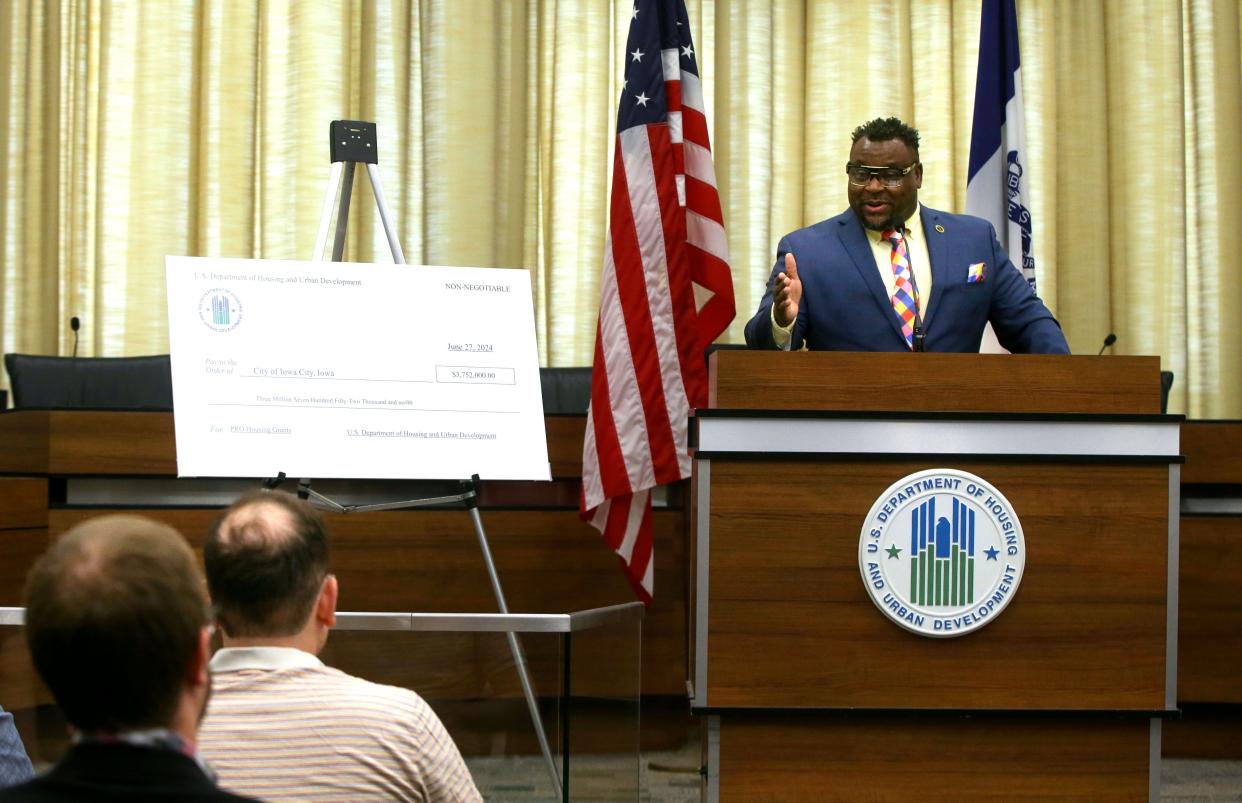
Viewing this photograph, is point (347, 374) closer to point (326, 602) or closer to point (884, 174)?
point (884, 174)

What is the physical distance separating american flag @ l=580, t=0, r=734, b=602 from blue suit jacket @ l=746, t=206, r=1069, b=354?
587 millimetres

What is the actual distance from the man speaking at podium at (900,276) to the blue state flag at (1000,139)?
1.19 m

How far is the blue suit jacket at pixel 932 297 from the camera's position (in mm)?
3381

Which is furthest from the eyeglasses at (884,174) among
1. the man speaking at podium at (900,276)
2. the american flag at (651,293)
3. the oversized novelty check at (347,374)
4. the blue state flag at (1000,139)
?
the blue state flag at (1000,139)

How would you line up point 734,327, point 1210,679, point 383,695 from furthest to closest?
point 734,327
point 1210,679
point 383,695

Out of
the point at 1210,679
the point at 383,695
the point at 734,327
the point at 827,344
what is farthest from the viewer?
the point at 734,327

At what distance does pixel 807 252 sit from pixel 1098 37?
3.15 m

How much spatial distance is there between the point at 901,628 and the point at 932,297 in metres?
1.00

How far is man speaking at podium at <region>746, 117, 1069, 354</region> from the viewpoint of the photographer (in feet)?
11.1

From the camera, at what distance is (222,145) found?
225 inches

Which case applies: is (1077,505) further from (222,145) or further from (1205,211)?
(222,145)

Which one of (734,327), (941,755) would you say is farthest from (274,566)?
(734,327)

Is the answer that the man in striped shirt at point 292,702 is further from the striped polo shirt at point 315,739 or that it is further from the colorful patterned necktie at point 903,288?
the colorful patterned necktie at point 903,288

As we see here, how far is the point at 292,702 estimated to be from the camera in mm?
1448
